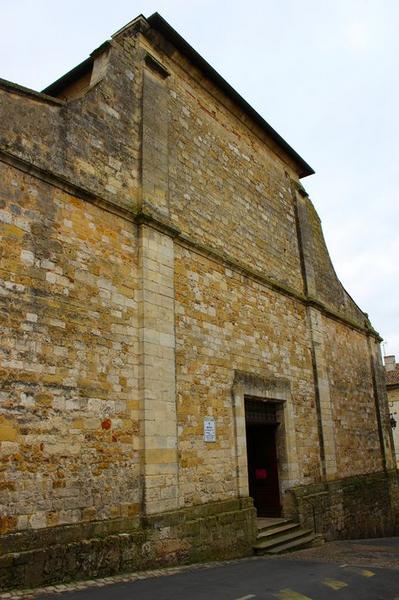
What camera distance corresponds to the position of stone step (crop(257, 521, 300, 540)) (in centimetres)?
911

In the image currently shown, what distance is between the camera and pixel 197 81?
10422 mm

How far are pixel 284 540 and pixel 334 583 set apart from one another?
3.17 meters

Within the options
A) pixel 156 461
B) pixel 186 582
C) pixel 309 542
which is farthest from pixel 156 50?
pixel 309 542

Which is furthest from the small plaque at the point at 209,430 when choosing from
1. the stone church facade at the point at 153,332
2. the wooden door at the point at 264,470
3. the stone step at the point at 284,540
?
the wooden door at the point at 264,470

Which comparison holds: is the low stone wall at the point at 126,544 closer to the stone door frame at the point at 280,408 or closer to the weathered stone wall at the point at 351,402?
the stone door frame at the point at 280,408

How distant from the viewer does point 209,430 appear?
8.39 m

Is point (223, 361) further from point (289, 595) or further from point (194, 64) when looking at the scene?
point (194, 64)

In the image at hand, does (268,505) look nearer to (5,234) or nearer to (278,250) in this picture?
(278,250)

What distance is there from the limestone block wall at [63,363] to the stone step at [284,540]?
3011 millimetres

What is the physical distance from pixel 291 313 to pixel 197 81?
5446 millimetres

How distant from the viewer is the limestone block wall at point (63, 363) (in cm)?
575

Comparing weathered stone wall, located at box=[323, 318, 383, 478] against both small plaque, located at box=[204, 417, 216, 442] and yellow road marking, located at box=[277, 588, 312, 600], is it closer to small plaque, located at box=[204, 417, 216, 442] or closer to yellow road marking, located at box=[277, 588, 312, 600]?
small plaque, located at box=[204, 417, 216, 442]

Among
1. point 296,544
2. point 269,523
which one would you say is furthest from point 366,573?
point 269,523

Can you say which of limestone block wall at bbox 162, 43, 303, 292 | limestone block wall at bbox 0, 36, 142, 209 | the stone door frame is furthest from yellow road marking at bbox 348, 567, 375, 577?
limestone block wall at bbox 0, 36, 142, 209
